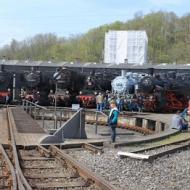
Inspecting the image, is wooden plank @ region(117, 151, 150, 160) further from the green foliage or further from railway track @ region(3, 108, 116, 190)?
the green foliage

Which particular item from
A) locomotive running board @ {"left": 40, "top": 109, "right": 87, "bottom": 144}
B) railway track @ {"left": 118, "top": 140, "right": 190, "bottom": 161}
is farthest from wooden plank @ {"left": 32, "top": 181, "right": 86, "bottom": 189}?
locomotive running board @ {"left": 40, "top": 109, "right": 87, "bottom": 144}

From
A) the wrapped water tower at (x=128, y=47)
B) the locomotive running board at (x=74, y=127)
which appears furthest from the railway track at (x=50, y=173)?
the wrapped water tower at (x=128, y=47)

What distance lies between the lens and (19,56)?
126500mm

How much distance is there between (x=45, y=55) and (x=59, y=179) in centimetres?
11711

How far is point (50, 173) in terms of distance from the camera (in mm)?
9195

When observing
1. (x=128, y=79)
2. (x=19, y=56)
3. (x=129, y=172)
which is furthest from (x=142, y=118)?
(x=19, y=56)

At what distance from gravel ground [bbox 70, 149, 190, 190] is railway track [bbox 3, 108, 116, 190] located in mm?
441

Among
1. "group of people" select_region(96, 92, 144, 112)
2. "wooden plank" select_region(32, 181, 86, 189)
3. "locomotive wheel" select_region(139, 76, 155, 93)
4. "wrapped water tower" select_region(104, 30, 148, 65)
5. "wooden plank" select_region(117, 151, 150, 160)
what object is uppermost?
"wrapped water tower" select_region(104, 30, 148, 65)

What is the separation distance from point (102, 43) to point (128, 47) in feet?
103

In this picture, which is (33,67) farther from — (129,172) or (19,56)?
(19,56)

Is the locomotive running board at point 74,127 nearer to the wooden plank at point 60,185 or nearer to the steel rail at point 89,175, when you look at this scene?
the steel rail at point 89,175

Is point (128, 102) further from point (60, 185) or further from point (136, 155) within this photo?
point (60, 185)

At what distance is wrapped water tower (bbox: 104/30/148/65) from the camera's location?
86688 mm

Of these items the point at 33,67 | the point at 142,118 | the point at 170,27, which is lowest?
the point at 142,118
